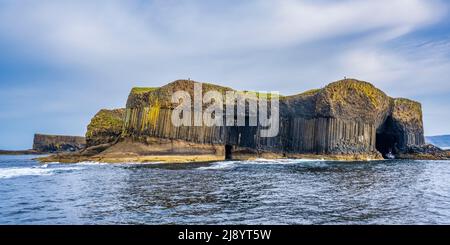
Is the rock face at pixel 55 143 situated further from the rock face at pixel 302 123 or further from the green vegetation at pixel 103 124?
the rock face at pixel 302 123

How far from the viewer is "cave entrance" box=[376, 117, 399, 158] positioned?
330ft

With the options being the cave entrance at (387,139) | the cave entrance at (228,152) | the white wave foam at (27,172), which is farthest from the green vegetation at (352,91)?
the white wave foam at (27,172)

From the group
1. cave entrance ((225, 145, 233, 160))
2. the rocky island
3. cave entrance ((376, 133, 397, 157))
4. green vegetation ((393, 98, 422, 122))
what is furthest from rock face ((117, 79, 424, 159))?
cave entrance ((376, 133, 397, 157))

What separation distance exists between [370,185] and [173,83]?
59539 mm

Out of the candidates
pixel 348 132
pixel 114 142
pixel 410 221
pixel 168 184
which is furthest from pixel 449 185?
pixel 114 142

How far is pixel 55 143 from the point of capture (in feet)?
578

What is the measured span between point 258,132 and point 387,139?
37260 mm

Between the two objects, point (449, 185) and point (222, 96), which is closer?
point (449, 185)

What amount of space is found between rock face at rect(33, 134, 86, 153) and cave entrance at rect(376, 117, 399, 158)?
12581 cm

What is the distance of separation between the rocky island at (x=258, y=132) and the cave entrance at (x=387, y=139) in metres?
2.87

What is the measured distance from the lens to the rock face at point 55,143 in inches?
6895

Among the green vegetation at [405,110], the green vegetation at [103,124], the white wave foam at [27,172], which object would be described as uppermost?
the green vegetation at [405,110]

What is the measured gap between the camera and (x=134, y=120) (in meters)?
85.8
